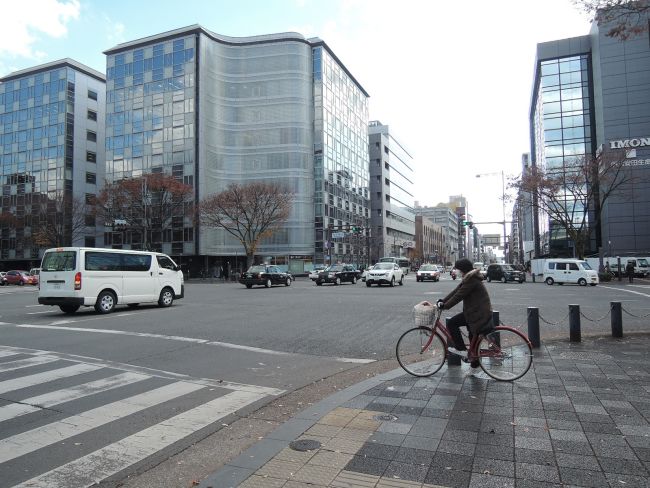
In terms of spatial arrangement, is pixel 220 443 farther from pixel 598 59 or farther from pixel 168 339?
pixel 598 59

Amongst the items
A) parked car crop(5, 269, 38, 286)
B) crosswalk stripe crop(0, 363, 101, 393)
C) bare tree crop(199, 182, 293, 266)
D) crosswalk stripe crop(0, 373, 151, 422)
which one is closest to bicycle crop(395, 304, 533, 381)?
crosswalk stripe crop(0, 373, 151, 422)

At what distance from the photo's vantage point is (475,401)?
17.1ft

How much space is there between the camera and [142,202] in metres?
51.6

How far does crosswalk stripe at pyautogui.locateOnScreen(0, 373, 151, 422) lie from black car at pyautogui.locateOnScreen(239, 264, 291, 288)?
1002 inches

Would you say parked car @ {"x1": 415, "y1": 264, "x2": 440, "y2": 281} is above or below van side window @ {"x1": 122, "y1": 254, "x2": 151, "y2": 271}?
below

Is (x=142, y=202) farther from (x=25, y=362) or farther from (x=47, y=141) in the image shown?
(x=25, y=362)

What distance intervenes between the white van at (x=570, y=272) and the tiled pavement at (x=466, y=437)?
28.9 meters

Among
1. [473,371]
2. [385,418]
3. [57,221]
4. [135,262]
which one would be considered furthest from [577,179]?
[57,221]

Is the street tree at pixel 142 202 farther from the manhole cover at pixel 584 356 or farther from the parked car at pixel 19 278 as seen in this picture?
the manhole cover at pixel 584 356

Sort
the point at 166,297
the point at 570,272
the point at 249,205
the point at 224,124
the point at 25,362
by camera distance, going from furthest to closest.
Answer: the point at 224,124 → the point at 249,205 → the point at 570,272 → the point at 166,297 → the point at 25,362

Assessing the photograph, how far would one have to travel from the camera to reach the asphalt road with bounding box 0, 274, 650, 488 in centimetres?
413

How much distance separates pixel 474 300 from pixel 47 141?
80.8m

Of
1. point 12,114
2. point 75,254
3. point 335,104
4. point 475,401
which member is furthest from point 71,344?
point 12,114

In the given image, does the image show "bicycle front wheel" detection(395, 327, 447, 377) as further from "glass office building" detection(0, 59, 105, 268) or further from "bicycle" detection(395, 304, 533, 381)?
"glass office building" detection(0, 59, 105, 268)
